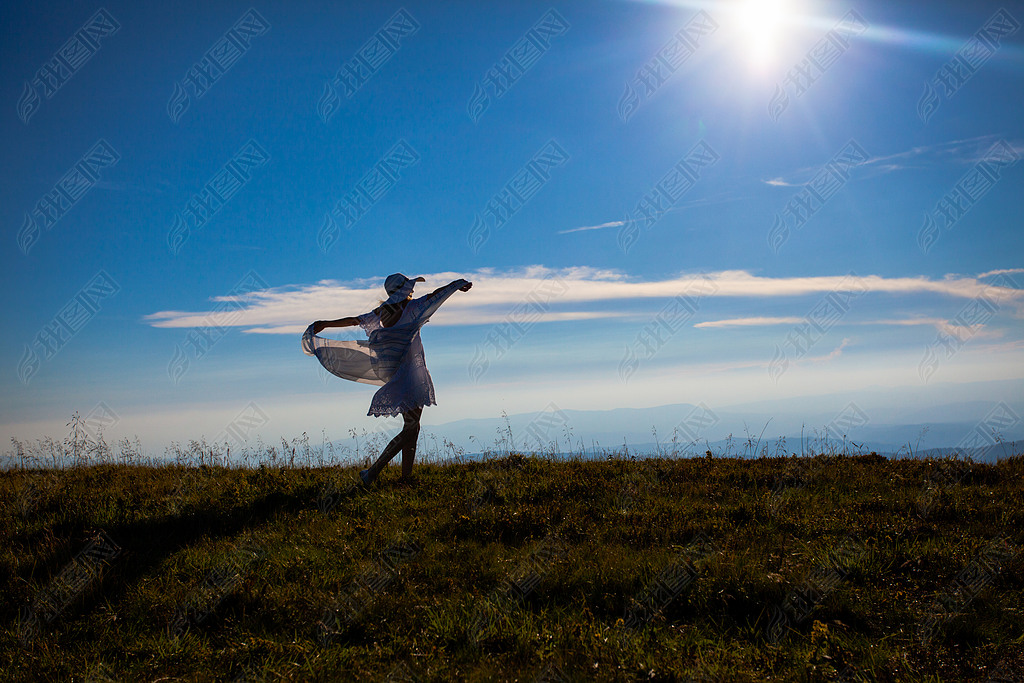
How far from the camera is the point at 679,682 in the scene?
13.5 ft

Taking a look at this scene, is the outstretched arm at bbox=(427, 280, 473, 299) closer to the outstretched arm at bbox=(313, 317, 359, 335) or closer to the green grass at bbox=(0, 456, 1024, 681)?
the outstretched arm at bbox=(313, 317, 359, 335)

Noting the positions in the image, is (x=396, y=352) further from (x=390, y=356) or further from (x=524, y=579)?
(x=524, y=579)

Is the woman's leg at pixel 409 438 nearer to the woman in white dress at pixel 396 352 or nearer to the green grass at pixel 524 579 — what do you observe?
the woman in white dress at pixel 396 352

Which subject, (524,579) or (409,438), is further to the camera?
(409,438)

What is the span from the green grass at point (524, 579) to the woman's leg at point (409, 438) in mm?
712

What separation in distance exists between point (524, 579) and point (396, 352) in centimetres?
499

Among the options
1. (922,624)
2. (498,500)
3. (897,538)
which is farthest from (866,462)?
(498,500)

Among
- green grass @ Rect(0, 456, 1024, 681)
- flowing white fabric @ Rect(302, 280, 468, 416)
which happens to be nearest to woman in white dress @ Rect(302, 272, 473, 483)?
flowing white fabric @ Rect(302, 280, 468, 416)

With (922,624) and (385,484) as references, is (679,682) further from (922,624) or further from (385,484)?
(385,484)

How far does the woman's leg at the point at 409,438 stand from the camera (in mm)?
9422

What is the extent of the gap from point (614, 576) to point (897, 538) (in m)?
3.56

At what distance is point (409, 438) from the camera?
31.3 feet

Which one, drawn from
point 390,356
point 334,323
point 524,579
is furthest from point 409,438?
point 524,579

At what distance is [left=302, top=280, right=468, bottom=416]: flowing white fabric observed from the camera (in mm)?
9438
